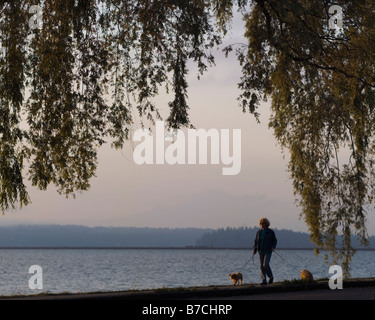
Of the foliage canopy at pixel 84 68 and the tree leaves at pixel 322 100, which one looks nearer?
the foliage canopy at pixel 84 68

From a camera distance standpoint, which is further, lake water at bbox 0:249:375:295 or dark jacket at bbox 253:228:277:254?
lake water at bbox 0:249:375:295

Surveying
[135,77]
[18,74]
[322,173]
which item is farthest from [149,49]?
[322,173]

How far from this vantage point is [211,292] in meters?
14.0

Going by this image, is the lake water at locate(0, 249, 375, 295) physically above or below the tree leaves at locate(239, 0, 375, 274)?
below

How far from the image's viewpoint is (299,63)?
17344 millimetres

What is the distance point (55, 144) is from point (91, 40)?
2147 millimetres

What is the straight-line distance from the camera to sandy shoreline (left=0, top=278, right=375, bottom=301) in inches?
505

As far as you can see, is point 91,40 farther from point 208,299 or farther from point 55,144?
point 208,299

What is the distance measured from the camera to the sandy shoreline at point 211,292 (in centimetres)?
1283

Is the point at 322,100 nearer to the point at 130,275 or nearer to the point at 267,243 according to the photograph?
the point at 267,243

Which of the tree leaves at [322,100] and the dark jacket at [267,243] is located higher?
the tree leaves at [322,100]

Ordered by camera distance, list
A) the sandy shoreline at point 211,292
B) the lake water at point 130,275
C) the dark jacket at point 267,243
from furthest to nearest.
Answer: the lake water at point 130,275 < the dark jacket at point 267,243 < the sandy shoreline at point 211,292
